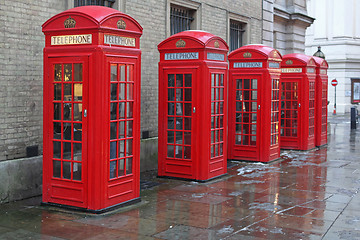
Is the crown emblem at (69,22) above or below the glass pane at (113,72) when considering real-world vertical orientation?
above

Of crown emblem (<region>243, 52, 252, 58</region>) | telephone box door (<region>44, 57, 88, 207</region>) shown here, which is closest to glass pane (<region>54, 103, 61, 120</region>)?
telephone box door (<region>44, 57, 88, 207</region>)

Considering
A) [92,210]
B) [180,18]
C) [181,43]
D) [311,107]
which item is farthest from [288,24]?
[92,210]

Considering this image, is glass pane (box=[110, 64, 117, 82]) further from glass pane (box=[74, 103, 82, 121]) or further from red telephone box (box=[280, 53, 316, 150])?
red telephone box (box=[280, 53, 316, 150])

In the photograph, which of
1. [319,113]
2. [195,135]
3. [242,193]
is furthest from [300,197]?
[319,113]

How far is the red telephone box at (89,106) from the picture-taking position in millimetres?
7273

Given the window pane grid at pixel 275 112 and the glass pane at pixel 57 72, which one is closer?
the glass pane at pixel 57 72

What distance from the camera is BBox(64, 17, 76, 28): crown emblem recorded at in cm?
737

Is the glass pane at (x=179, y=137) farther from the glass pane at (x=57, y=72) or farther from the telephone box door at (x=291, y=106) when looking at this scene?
the telephone box door at (x=291, y=106)

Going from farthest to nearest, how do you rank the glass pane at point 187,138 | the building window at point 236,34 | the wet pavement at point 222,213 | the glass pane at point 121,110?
1. the building window at point 236,34
2. the glass pane at point 187,138
3. the glass pane at point 121,110
4. the wet pavement at point 222,213

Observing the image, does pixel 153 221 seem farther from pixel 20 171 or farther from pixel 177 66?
pixel 177 66

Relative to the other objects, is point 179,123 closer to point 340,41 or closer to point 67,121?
point 67,121

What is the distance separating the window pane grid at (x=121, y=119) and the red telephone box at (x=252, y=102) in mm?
4857

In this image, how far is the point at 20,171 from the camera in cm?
830

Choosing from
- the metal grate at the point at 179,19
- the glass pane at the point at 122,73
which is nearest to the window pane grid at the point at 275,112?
the metal grate at the point at 179,19
